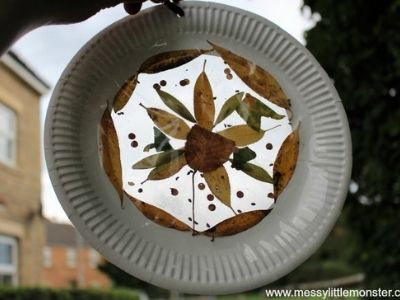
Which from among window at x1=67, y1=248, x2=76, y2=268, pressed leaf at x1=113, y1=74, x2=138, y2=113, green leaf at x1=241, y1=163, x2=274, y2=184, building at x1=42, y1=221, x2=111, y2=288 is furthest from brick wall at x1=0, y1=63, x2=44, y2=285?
window at x1=67, y1=248, x2=76, y2=268

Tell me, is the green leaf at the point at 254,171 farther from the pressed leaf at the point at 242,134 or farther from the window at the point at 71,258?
the window at the point at 71,258

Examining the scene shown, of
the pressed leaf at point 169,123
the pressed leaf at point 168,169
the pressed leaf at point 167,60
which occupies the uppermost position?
the pressed leaf at point 167,60

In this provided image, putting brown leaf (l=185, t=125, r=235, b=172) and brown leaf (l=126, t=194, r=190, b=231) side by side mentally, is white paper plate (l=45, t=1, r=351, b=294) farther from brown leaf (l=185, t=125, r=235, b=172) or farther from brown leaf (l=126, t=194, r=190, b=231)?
brown leaf (l=185, t=125, r=235, b=172)

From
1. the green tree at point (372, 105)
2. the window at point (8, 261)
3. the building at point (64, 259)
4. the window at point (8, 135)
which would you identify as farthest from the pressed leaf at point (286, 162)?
the building at point (64, 259)

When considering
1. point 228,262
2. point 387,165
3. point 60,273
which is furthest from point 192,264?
point 60,273

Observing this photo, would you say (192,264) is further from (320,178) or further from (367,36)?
(367,36)

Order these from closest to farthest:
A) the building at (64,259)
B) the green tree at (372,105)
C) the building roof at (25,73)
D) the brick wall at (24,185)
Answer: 1. the green tree at (372,105)
2. the brick wall at (24,185)
3. the building roof at (25,73)
4. the building at (64,259)
